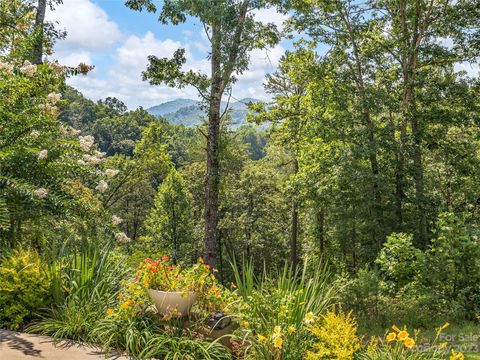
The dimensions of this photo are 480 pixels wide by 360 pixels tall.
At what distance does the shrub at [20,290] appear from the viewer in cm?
369

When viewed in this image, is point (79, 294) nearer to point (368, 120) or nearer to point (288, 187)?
point (368, 120)

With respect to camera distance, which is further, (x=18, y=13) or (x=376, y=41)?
(x=376, y=41)

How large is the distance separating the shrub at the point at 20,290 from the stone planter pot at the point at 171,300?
1149 mm

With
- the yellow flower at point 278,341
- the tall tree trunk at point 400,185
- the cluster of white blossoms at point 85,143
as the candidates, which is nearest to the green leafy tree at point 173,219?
the tall tree trunk at point 400,185

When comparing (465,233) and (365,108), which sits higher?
(365,108)

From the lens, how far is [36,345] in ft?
10.7

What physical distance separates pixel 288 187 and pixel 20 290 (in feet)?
35.6

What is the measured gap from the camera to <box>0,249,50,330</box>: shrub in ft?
12.1

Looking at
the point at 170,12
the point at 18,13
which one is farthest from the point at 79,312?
the point at 18,13

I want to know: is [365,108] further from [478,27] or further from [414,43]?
[478,27]

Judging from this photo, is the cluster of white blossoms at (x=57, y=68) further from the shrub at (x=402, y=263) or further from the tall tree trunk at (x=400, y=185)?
the tall tree trunk at (x=400, y=185)

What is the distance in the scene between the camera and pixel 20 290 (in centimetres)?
373

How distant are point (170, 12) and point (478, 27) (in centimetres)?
922

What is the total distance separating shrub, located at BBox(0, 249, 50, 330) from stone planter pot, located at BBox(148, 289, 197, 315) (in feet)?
3.77
